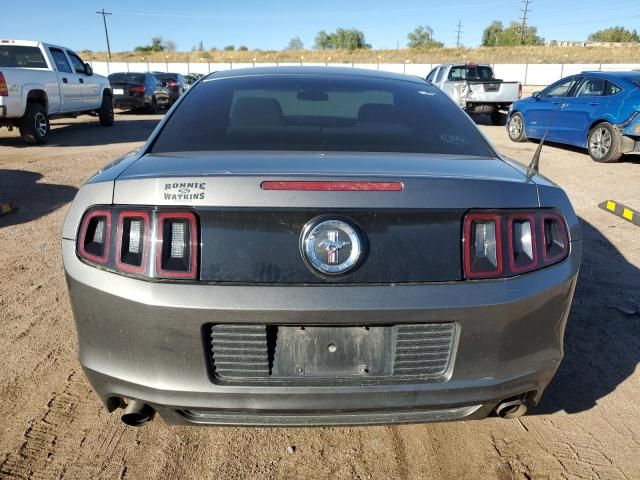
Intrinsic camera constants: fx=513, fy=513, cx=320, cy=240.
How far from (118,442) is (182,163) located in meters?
1.34

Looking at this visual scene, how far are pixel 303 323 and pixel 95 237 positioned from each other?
85 centimetres

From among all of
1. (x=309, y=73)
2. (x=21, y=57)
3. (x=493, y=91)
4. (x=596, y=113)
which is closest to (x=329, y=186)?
(x=309, y=73)

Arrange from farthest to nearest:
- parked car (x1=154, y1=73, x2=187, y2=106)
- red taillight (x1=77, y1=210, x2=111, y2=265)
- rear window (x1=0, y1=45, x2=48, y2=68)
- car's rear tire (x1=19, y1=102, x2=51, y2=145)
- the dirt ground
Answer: parked car (x1=154, y1=73, x2=187, y2=106)
rear window (x1=0, y1=45, x2=48, y2=68)
car's rear tire (x1=19, y1=102, x2=51, y2=145)
the dirt ground
red taillight (x1=77, y1=210, x2=111, y2=265)

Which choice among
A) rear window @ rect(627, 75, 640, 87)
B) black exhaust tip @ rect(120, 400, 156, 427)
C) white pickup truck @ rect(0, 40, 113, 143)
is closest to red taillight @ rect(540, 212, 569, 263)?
black exhaust tip @ rect(120, 400, 156, 427)

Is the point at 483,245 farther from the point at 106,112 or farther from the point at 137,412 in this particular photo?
the point at 106,112

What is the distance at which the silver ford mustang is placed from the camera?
1749 millimetres

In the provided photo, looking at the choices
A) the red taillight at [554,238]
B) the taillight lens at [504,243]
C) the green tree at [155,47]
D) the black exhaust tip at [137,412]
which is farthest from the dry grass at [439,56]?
the black exhaust tip at [137,412]

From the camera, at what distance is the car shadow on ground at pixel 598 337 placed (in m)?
2.77

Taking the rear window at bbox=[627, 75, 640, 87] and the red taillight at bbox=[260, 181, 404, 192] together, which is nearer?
the red taillight at bbox=[260, 181, 404, 192]

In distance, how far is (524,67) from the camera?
40469mm

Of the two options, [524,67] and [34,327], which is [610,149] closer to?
[34,327]

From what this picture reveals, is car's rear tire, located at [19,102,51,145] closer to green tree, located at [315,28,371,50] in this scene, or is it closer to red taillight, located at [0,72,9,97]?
red taillight, located at [0,72,9,97]

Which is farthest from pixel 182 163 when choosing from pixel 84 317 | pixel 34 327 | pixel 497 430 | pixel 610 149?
pixel 610 149

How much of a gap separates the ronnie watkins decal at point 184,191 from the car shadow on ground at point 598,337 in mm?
2019
